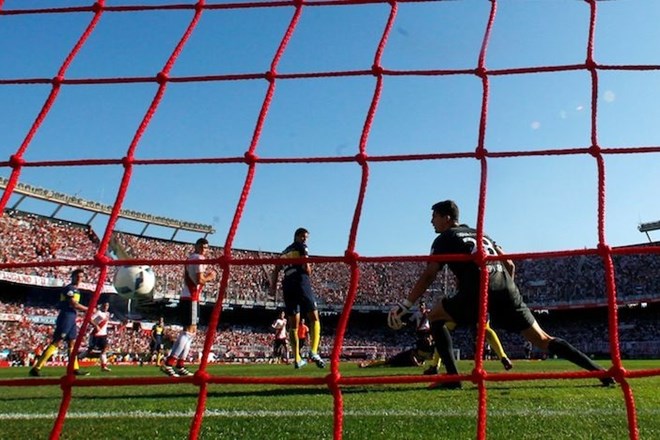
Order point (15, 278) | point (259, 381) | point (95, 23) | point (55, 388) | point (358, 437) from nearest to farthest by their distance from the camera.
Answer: point (259, 381) → point (358, 437) → point (95, 23) → point (55, 388) → point (15, 278)

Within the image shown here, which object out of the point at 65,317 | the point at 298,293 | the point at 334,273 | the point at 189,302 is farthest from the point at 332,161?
the point at 334,273

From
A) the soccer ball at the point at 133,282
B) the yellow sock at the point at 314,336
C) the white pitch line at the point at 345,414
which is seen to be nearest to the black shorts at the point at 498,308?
the white pitch line at the point at 345,414

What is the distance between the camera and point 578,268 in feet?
120

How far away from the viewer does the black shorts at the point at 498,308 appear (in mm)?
4894

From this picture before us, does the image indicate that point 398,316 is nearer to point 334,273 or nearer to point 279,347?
point 279,347

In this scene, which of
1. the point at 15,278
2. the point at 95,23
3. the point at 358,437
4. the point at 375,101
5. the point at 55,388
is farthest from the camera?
the point at 15,278

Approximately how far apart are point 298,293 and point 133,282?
272cm

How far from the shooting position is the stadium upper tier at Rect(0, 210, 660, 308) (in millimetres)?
31594

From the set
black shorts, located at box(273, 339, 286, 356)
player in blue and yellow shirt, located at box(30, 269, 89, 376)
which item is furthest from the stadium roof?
player in blue and yellow shirt, located at box(30, 269, 89, 376)

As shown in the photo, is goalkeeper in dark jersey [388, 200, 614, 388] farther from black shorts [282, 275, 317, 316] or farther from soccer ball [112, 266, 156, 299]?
soccer ball [112, 266, 156, 299]

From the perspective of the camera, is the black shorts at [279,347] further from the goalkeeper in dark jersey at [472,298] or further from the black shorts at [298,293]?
the goalkeeper in dark jersey at [472,298]

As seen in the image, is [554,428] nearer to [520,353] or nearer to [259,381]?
[259,381]

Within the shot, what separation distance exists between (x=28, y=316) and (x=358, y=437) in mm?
29069

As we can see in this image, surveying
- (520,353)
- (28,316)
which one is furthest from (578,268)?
(28,316)
